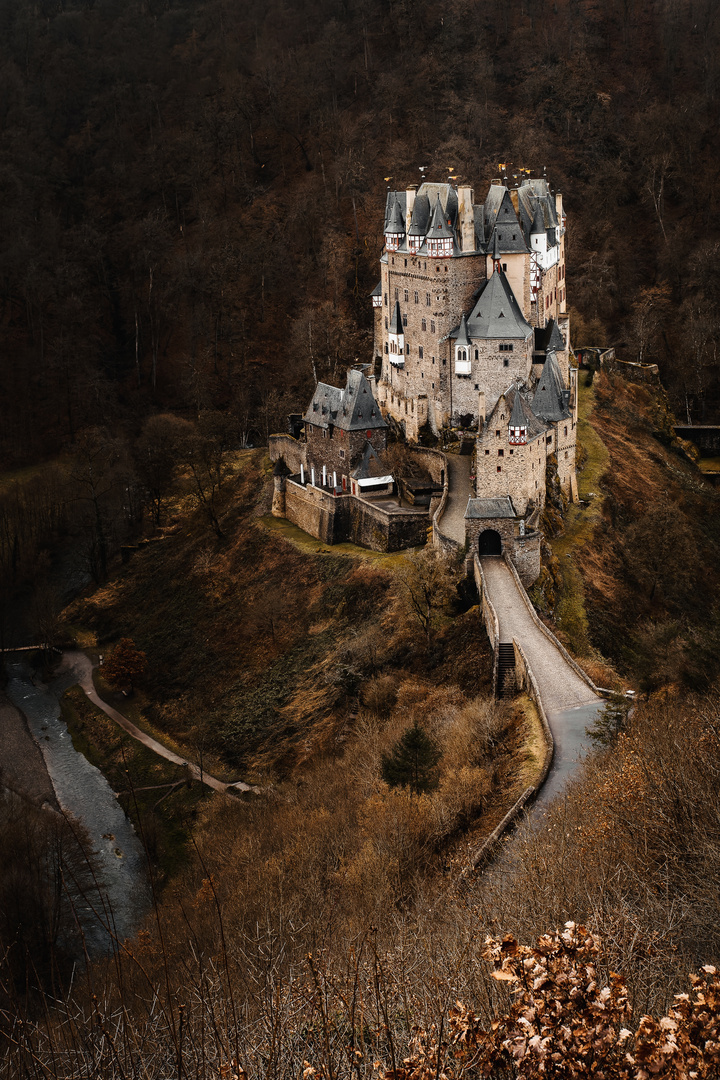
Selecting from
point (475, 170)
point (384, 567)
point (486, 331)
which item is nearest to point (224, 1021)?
point (384, 567)

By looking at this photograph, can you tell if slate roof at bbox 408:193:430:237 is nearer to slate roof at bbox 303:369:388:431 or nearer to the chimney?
the chimney

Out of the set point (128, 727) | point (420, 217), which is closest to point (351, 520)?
point (128, 727)

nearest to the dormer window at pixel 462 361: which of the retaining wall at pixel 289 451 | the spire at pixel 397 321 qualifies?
the spire at pixel 397 321

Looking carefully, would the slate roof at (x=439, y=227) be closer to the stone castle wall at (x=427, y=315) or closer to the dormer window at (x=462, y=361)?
the stone castle wall at (x=427, y=315)

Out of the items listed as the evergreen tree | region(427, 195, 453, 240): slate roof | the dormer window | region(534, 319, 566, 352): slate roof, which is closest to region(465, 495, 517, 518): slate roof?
the dormer window

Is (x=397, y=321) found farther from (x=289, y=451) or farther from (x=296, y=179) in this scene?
(x=296, y=179)
